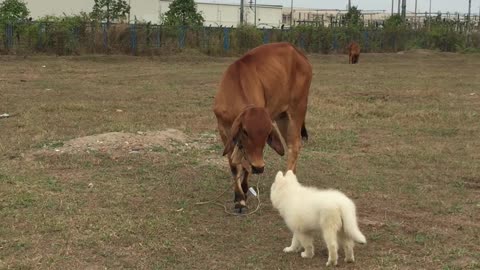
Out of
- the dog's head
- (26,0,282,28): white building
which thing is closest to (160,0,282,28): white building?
(26,0,282,28): white building

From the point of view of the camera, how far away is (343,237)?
462 cm

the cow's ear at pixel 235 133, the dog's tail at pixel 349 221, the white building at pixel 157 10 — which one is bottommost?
the dog's tail at pixel 349 221

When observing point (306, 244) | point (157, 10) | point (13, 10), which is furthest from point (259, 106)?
point (157, 10)

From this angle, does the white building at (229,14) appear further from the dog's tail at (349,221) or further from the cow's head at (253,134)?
the dog's tail at (349,221)

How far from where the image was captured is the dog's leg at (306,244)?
4.77 metres

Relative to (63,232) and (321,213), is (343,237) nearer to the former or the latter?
(321,213)

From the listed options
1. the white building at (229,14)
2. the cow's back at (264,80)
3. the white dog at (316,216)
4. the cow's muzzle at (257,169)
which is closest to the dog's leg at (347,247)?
the white dog at (316,216)

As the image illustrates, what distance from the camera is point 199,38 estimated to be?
A: 36.0 m

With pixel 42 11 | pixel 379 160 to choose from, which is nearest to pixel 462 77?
pixel 379 160

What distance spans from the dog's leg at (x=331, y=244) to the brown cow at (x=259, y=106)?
40.1 inches

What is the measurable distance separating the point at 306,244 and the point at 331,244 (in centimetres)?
33

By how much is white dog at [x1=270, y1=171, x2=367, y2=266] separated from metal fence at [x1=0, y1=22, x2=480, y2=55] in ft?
94.4

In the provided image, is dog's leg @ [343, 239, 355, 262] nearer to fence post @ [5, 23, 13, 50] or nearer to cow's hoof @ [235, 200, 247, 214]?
cow's hoof @ [235, 200, 247, 214]

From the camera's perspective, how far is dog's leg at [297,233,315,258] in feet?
15.6
